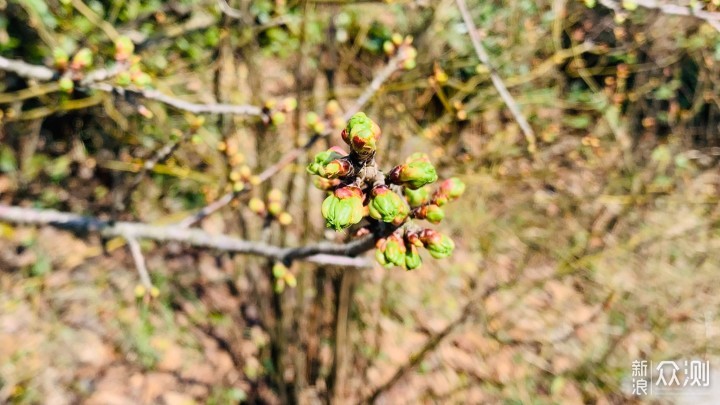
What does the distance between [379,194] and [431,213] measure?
0.22m

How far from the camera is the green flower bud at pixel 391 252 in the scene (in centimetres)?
93

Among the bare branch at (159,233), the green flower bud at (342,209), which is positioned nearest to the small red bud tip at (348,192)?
the green flower bud at (342,209)

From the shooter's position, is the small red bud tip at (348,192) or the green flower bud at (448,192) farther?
the green flower bud at (448,192)

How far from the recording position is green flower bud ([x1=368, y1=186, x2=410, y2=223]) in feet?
2.81

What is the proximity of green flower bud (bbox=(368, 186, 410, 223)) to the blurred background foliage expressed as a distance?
160 cm

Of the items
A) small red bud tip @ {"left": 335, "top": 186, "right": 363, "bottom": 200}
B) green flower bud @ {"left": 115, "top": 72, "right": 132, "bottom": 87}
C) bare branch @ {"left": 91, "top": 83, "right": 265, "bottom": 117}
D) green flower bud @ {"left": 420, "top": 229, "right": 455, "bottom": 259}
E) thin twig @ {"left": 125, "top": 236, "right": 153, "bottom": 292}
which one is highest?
green flower bud @ {"left": 115, "top": 72, "right": 132, "bottom": 87}

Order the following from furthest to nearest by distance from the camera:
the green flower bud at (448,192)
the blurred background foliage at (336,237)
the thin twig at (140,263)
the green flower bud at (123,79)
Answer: the blurred background foliage at (336,237) < the thin twig at (140,263) < the green flower bud at (123,79) < the green flower bud at (448,192)

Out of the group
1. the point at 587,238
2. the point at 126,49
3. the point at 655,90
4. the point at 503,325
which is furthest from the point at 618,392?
the point at 126,49

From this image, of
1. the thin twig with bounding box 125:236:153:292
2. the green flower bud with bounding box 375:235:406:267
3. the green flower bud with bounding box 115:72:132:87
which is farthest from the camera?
the thin twig with bounding box 125:236:153:292

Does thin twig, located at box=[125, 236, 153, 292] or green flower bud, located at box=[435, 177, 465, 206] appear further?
thin twig, located at box=[125, 236, 153, 292]

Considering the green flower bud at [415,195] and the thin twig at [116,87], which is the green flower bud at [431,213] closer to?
the green flower bud at [415,195]

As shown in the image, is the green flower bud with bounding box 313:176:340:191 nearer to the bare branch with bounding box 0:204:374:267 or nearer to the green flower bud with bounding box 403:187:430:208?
the green flower bud with bounding box 403:187:430:208

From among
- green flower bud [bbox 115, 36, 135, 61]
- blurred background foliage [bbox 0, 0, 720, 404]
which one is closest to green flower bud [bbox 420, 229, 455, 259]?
green flower bud [bbox 115, 36, 135, 61]

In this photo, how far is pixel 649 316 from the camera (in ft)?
13.4
